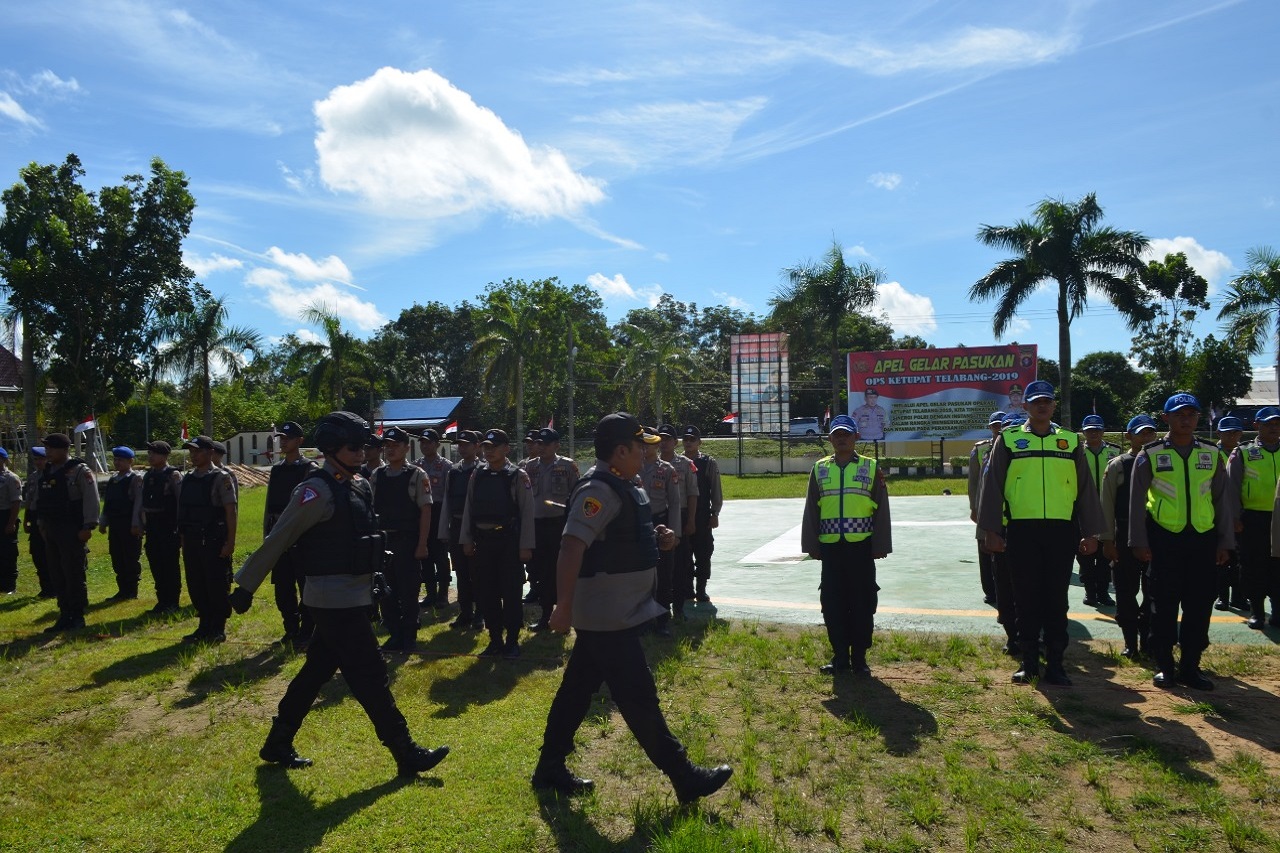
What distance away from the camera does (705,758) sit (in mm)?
4863

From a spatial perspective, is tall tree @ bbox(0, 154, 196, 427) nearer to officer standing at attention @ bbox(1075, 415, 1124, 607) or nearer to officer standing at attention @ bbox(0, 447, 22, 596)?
officer standing at attention @ bbox(0, 447, 22, 596)

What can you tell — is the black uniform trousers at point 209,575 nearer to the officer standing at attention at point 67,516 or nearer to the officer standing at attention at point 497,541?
the officer standing at attention at point 67,516

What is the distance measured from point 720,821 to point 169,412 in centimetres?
5958

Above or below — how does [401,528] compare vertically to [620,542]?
below

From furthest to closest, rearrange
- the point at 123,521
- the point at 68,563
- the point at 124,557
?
1. the point at 124,557
2. the point at 123,521
3. the point at 68,563

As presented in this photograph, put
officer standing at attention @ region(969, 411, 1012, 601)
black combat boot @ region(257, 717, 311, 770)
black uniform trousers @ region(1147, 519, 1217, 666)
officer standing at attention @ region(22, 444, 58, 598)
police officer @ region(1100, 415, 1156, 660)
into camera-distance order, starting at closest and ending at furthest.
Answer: black combat boot @ region(257, 717, 311, 770) → black uniform trousers @ region(1147, 519, 1217, 666) → police officer @ region(1100, 415, 1156, 660) → officer standing at attention @ region(969, 411, 1012, 601) → officer standing at attention @ region(22, 444, 58, 598)

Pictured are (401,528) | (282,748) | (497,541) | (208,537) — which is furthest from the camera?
(208,537)

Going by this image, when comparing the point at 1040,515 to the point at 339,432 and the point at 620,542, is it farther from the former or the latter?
the point at 339,432

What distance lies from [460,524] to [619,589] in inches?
186

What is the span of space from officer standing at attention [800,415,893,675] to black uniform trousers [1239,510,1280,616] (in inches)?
155

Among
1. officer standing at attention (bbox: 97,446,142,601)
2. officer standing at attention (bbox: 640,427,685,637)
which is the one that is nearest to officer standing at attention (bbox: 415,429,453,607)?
officer standing at attention (bbox: 640,427,685,637)

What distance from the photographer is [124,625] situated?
364 inches

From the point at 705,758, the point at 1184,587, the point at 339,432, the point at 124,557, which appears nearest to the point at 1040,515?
the point at 1184,587

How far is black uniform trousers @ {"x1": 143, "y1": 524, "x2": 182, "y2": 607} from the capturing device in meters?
9.89
